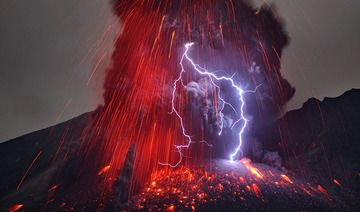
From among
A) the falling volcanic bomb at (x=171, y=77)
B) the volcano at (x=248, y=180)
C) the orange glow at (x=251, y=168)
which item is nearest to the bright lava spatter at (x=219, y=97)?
the falling volcanic bomb at (x=171, y=77)

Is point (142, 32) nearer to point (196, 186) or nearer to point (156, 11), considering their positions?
point (156, 11)

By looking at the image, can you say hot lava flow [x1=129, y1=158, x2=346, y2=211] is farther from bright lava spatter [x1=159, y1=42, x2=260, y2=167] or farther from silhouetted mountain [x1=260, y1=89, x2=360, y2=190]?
silhouetted mountain [x1=260, y1=89, x2=360, y2=190]

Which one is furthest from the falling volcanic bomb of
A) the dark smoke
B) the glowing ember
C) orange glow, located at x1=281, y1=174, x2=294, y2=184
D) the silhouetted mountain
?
orange glow, located at x1=281, y1=174, x2=294, y2=184

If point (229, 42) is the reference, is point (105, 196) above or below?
below

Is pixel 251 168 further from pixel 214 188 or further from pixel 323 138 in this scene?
pixel 323 138

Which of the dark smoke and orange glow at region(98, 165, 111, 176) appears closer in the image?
orange glow at region(98, 165, 111, 176)

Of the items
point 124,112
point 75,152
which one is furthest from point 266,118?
point 75,152

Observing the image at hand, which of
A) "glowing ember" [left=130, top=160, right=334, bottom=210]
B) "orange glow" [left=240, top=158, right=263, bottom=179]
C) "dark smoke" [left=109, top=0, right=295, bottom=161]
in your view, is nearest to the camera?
"glowing ember" [left=130, top=160, right=334, bottom=210]
